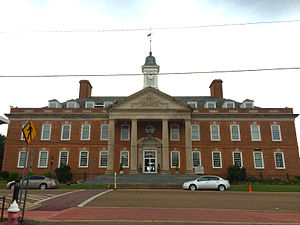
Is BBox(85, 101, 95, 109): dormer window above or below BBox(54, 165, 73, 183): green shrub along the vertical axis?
above

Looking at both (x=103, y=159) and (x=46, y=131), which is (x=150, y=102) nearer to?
(x=103, y=159)

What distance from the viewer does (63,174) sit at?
31.1 meters

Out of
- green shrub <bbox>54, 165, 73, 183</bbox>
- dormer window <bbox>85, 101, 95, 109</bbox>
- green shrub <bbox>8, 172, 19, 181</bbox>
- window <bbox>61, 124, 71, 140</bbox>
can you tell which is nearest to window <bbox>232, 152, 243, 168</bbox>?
green shrub <bbox>54, 165, 73, 183</bbox>

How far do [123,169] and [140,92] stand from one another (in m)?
10.6

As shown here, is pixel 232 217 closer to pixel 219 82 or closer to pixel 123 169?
pixel 123 169

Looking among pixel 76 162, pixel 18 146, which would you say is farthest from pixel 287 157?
pixel 18 146

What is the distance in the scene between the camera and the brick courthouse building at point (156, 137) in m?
33.7

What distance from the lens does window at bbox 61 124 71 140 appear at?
35.7 meters

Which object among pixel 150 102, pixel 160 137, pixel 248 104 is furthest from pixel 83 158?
pixel 248 104

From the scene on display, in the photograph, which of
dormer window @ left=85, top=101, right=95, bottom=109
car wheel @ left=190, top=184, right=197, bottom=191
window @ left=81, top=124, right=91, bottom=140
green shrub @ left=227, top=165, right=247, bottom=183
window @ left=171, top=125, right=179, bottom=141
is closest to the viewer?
car wheel @ left=190, top=184, right=197, bottom=191

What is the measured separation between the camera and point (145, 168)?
34.5 m

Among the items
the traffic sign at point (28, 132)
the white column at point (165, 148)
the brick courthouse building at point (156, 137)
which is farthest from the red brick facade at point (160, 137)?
the traffic sign at point (28, 132)

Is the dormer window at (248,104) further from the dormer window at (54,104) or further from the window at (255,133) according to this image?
the dormer window at (54,104)

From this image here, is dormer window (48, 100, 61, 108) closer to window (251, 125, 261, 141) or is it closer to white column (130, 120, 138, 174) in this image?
white column (130, 120, 138, 174)
